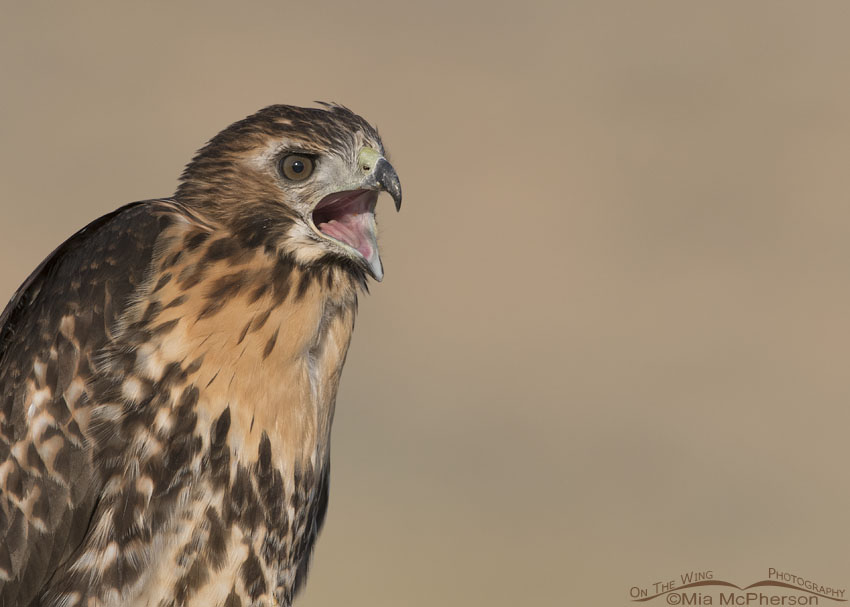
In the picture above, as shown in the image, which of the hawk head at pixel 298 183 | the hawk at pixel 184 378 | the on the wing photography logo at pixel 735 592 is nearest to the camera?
the hawk at pixel 184 378

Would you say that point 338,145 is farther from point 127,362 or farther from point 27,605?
point 27,605

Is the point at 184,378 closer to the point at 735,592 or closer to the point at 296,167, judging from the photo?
the point at 296,167

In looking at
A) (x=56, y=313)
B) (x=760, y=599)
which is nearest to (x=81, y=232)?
(x=56, y=313)

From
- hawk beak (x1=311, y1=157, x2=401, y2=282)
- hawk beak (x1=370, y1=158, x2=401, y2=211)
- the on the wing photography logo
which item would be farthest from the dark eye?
the on the wing photography logo

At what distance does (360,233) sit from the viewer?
17.4ft

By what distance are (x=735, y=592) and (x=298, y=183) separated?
749 centimetres

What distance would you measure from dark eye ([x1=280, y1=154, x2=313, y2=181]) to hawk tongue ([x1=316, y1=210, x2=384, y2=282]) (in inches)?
9.2

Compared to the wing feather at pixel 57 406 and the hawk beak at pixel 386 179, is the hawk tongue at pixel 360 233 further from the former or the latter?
the wing feather at pixel 57 406

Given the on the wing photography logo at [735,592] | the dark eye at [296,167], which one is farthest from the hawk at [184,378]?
the on the wing photography logo at [735,592]

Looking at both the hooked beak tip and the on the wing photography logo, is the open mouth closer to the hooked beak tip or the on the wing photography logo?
the hooked beak tip

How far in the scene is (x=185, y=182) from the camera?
544 centimetres

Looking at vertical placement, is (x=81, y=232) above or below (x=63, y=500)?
above

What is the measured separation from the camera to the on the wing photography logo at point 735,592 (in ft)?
34.6

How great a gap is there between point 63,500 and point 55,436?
0.24m
